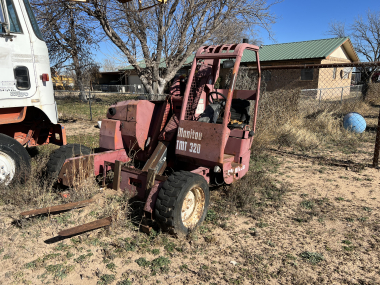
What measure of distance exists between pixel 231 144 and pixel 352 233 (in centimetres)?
199

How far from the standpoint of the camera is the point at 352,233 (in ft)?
11.6

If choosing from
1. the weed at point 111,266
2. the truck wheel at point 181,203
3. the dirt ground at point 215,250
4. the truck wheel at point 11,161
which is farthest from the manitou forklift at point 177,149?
the weed at point 111,266

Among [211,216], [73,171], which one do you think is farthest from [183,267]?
[73,171]

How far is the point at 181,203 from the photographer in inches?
123

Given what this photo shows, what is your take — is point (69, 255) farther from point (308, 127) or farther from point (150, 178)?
point (308, 127)

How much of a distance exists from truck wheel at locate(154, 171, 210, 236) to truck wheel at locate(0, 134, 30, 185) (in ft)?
7.46

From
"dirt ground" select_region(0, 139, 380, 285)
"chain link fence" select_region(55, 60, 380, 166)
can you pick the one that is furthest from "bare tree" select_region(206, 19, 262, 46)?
"dirt ground" select_region(0, 139, 380, 285)

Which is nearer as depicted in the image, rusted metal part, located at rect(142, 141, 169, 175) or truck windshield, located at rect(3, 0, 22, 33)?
truck windshield, located at rect(3, 0, 22, 33)

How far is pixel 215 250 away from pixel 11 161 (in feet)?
10.4

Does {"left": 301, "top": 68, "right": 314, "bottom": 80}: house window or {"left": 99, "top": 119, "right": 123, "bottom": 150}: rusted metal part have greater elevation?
{"left": 301, "top": 68, "right": 314, "bottom": 80}: house window

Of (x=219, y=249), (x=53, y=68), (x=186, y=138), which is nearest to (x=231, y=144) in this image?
(x=186, y=138)

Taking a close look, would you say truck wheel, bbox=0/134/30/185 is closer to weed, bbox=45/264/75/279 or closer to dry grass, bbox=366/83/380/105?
weed, bbox=45/264/75/279

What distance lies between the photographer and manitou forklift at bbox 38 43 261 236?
3233 millimetres

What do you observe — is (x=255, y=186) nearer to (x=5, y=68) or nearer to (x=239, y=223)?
(x=239, y=223)
